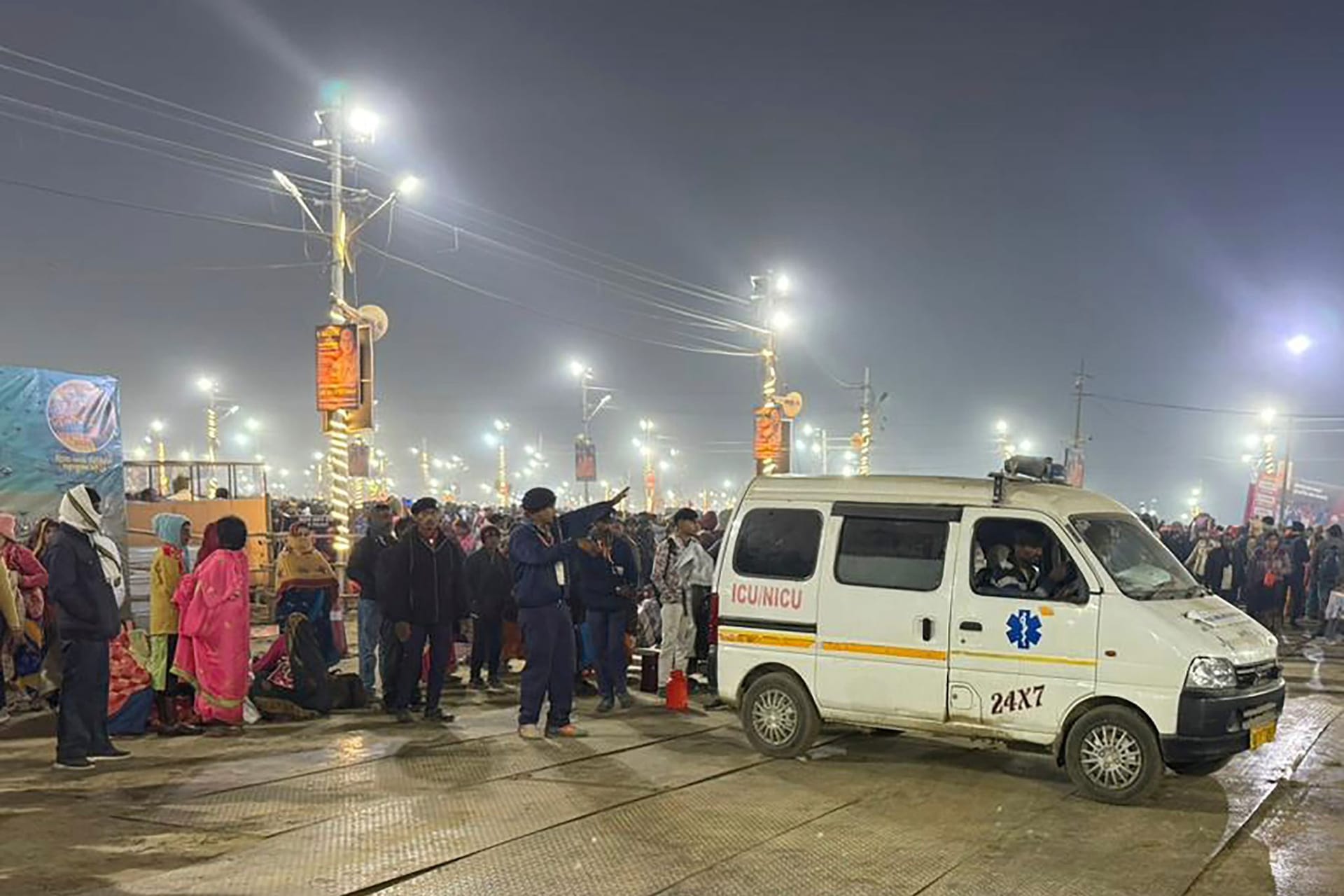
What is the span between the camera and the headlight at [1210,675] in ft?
22.2

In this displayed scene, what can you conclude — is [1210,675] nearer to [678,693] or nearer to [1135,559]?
[1135,559]

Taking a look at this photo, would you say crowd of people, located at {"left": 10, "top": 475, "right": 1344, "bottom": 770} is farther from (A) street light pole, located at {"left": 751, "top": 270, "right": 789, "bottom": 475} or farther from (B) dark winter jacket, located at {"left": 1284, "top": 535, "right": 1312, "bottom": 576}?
(A) street light pole, located at {"left": 751, "top": 270, "right": 789, "bottom": 475}

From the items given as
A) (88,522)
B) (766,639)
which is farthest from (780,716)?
(88,522)

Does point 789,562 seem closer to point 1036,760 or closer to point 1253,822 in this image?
point 1036,760

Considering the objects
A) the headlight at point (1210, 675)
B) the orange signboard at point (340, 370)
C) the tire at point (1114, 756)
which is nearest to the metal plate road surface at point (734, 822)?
the tire at point (1114, 756)

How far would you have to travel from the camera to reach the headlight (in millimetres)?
6781

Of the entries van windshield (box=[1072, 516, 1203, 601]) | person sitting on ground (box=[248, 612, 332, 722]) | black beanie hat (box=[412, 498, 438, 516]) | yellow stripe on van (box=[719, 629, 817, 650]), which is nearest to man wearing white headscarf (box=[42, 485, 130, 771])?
person sitting on ground (box=[248, 612, 332, 722])

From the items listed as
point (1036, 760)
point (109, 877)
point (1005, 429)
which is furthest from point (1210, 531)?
point (1005, 429)

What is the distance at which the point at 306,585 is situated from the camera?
10.8 metres

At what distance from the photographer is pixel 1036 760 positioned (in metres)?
8.37

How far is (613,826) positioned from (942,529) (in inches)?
125

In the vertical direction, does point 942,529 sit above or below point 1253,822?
above

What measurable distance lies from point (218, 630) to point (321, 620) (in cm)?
188

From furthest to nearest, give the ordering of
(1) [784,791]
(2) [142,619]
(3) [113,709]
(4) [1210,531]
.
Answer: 1. (4) [1210,531]
2. (2) [142,619]
3. (3) [113,709]
4. (1) [784,791]
